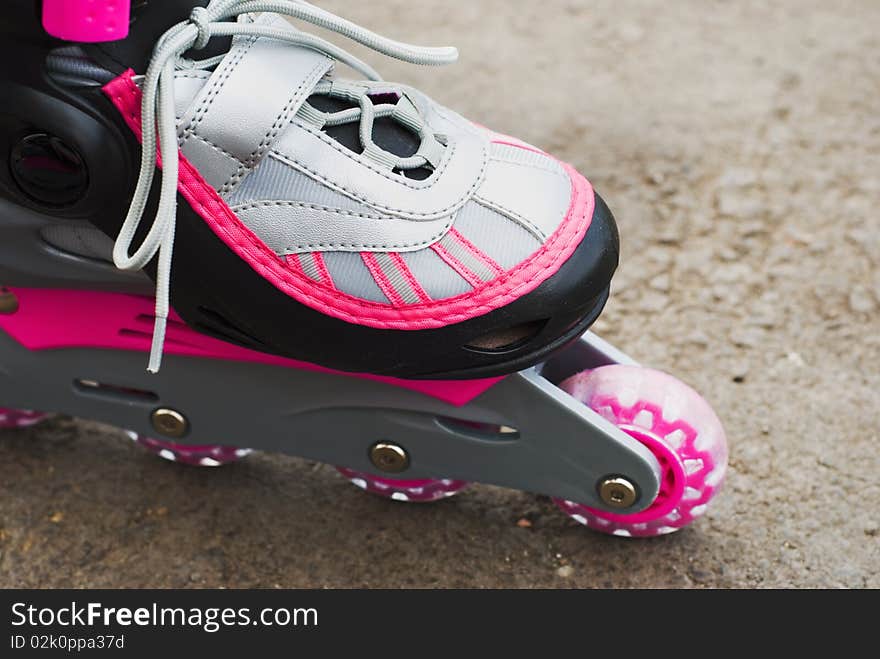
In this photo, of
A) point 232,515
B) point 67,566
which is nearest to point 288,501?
point 232,515

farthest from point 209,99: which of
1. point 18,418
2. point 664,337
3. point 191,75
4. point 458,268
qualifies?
point 664,337

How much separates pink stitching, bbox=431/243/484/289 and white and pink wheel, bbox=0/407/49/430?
525mm

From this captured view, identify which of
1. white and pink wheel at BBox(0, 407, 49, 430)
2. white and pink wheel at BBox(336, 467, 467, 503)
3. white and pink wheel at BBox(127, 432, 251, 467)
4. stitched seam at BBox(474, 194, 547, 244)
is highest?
stitched seam at BBox(474, 194, 547, 244)

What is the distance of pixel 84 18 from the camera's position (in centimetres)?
81

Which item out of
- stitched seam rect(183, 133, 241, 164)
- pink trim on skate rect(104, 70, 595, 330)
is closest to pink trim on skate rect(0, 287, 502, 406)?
pink trim on skate rect(104, 70, 595, 330)

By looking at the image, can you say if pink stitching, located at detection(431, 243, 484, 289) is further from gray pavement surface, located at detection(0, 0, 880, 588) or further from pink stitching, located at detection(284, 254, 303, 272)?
gray pavement surface, located at detection(0, 0, 880, 588)

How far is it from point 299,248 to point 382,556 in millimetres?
358

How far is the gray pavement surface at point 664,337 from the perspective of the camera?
109cm

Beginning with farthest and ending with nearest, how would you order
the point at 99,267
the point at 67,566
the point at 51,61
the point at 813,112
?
the point at 813,112
the point at 67,566
the point at 99,267
the point at 51,61

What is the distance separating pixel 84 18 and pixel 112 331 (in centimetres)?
33

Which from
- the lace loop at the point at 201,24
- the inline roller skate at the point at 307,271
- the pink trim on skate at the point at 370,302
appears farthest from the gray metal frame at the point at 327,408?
the lace loop at the point at 201,24

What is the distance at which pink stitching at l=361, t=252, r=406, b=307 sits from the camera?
904 mm

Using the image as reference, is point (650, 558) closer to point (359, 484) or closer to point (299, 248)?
point (359, 484)

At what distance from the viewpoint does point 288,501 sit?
1.15 metres
